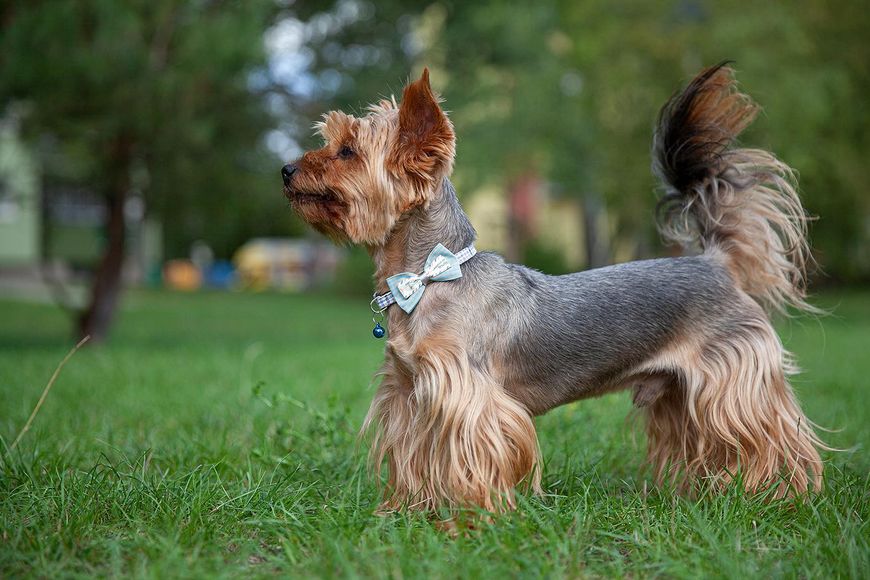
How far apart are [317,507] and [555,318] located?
1423 mm

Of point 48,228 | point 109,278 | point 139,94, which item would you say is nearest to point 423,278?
point 139,94

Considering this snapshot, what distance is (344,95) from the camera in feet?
37.3

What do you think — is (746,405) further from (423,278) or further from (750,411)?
(423,278)

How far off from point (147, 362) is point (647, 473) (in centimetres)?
668

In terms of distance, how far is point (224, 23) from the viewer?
30.4 feet

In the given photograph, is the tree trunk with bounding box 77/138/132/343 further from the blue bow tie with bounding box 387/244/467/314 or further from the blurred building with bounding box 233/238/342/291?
the blurred building with bounding box 233/238/342/291

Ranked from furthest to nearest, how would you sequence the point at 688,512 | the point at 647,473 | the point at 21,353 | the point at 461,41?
the point at 461,41, the point at 21,353, the point at 647,473, the point at 688,512

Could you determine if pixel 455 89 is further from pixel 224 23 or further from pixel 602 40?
pixel 602 40

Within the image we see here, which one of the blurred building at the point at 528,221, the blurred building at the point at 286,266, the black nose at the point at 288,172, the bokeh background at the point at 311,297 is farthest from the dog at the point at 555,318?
the blurred building at the point at 286,266

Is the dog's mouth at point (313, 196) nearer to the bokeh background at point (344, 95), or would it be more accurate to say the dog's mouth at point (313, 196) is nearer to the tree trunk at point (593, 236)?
the bokeh background at point (344, 95)

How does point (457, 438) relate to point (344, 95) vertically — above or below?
below

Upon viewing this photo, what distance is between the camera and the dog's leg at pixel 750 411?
13.7 feet

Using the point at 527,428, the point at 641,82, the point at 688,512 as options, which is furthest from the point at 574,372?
the point at 641,82

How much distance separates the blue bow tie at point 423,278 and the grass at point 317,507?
0.95 metres
